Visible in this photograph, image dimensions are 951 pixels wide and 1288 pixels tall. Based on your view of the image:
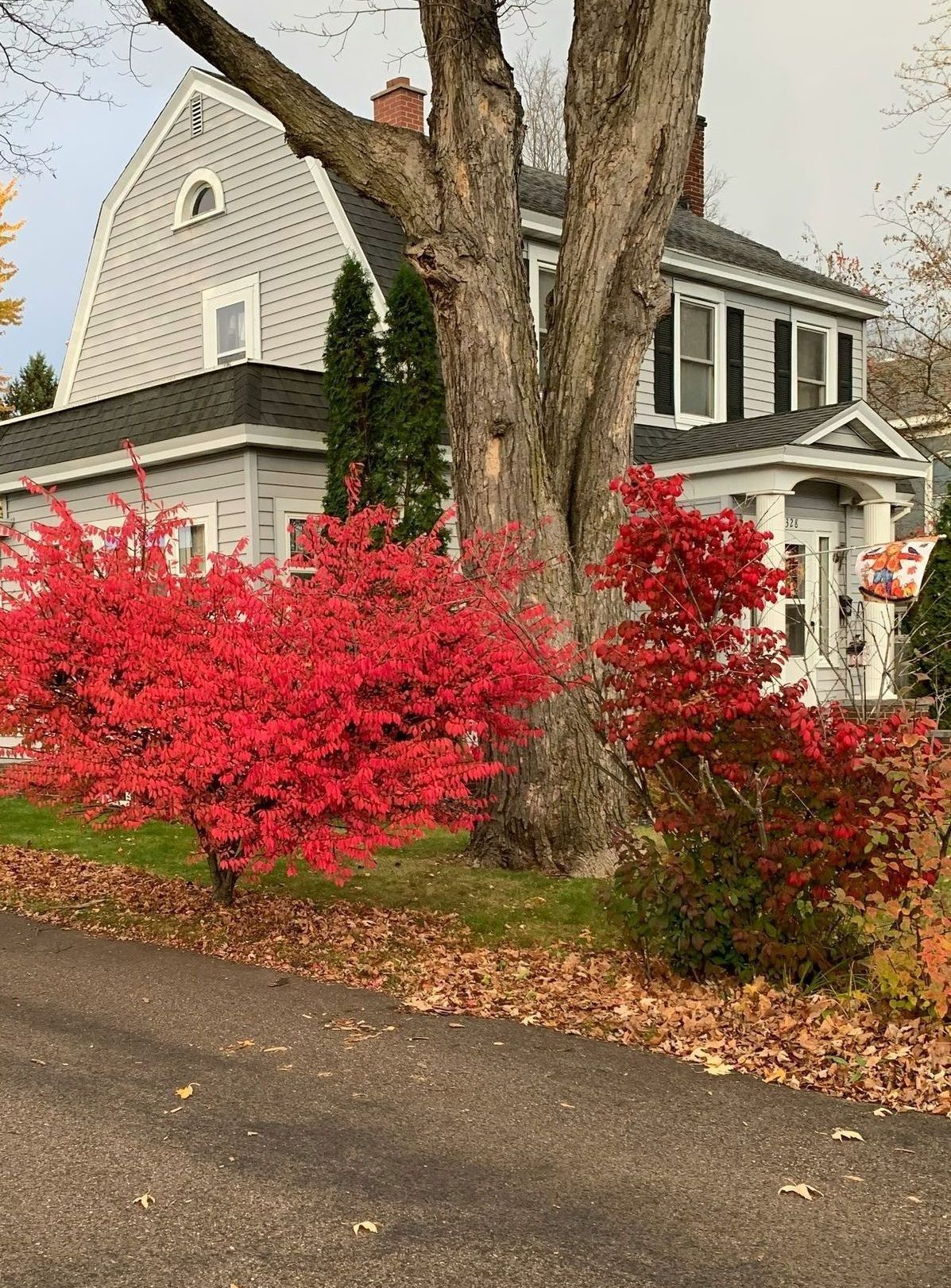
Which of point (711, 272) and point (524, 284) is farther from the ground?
point (711, 272)

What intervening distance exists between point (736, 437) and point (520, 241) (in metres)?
→ 8.47

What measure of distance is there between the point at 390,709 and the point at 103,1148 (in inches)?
→ 121

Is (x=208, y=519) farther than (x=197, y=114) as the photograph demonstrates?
No

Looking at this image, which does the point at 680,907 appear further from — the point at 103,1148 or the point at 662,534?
the point at 103,1148

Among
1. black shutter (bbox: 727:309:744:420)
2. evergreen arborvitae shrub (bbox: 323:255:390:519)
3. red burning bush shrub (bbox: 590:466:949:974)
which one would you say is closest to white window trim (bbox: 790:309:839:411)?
black shutter (bbox: 727:309:744:420)

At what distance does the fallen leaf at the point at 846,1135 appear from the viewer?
15.8 ft

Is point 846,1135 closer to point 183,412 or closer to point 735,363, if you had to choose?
point 183,412

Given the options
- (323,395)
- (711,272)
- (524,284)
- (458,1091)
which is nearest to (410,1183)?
(458,1091)

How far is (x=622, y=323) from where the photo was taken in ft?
31.8

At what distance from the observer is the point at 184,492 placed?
49.2ft

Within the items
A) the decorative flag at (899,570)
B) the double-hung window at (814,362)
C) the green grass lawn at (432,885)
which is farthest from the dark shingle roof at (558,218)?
the green grass lawn at (432,885)

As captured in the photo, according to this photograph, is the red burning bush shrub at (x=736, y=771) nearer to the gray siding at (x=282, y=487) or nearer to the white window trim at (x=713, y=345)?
the gray siding at (x=282, y=487)

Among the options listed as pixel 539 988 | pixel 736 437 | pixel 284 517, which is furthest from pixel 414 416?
pixel 539 988

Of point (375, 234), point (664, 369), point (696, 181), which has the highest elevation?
point (696, 181)
